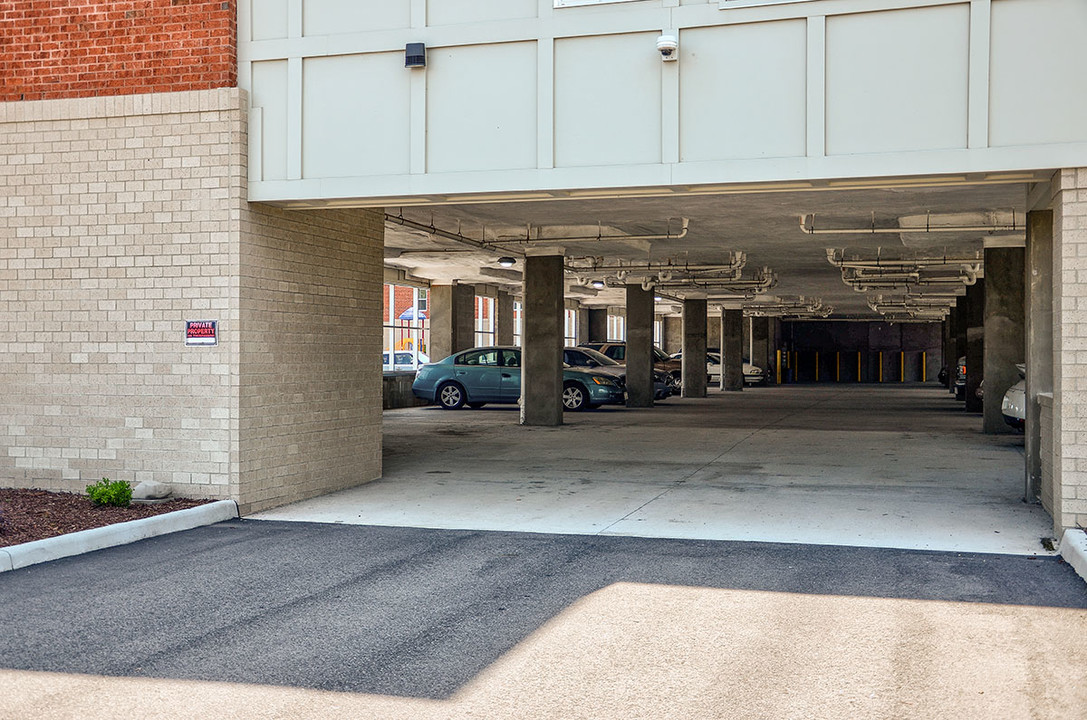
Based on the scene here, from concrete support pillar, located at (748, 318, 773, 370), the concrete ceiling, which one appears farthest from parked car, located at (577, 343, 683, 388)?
concrete support pillar, located at (748, 318, 773, 370)

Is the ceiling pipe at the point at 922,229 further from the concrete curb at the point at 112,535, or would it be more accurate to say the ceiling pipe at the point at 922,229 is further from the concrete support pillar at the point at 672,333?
the concrete support pillar at the point at 672,333

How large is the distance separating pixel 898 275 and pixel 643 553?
1851cm

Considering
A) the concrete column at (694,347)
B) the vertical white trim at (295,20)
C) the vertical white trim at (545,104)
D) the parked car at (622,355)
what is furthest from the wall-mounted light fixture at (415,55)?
the concrete column at (694,347)

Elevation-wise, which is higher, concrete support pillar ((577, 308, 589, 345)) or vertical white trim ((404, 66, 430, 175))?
vertical white trim ((404, 66, 430, 175))

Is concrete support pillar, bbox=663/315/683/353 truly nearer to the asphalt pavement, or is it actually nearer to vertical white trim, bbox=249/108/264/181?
vertical white trim, bbox=249/108/264/181

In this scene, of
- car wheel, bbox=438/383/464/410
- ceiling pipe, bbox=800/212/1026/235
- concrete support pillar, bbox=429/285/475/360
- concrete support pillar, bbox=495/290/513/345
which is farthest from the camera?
concrete support pillar, bbox=495/290/513/345

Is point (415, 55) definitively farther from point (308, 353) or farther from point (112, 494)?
point (112, 494)

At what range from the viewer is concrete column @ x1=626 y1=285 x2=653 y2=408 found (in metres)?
28.1

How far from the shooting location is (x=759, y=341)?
5281cm

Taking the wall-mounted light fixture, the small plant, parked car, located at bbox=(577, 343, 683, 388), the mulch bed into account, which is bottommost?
the mulch bed

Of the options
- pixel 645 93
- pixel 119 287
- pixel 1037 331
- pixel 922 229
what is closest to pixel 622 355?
pixel 922 229

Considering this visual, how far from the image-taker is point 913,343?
60.2m

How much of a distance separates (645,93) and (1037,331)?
186 inches

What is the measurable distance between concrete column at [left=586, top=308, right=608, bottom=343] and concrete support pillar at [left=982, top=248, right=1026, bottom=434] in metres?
28.5
